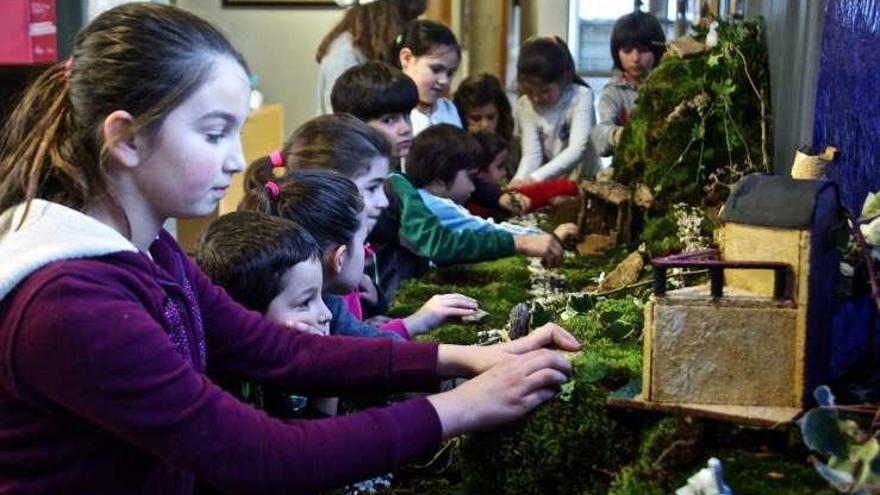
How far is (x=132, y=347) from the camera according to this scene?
1481 mm

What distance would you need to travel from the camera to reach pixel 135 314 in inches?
59.4

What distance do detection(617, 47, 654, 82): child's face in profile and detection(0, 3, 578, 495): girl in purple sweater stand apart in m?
4.28

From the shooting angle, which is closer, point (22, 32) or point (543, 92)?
point (22, 32)

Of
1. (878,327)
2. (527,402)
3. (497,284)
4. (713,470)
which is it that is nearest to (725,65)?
(497,284)

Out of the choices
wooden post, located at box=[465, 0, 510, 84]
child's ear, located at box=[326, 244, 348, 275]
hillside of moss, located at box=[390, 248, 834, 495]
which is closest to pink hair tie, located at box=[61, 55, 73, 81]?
Result: hillside of moss, located at box=[390, 248, 834, 495]

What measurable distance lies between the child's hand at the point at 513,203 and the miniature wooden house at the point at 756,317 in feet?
9.51

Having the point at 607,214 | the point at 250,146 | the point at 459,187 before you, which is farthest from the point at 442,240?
the point at 250,146

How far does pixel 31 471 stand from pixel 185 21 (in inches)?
24.2

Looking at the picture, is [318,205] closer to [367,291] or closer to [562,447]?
[367,291]

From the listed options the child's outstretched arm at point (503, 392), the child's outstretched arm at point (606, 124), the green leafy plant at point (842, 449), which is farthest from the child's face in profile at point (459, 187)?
the green leafy plant at point (842, 449)

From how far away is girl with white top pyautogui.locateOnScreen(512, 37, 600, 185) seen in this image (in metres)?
5.76

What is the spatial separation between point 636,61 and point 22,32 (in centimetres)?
280

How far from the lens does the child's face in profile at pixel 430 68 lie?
4906 millimetres

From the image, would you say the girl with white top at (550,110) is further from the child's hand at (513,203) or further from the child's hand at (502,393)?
the child's hand at (502,393)
